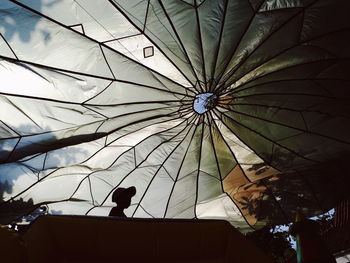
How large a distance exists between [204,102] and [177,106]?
0.68m

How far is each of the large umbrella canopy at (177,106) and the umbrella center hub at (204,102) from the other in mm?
41

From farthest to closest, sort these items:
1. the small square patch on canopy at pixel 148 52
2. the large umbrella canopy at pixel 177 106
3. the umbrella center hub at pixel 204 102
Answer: the umbrella center hub at pixel 204 102 → the small square patch on canopy at pixel 148 52 → the large umbrella canopy at pixel 177 106

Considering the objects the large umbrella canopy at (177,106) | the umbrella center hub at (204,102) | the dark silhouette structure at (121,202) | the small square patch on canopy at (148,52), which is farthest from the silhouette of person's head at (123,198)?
the umbrella center hub at (204,102)

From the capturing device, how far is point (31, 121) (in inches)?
265

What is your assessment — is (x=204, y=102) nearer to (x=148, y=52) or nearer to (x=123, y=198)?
(x=148, y=52)

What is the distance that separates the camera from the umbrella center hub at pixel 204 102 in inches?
294

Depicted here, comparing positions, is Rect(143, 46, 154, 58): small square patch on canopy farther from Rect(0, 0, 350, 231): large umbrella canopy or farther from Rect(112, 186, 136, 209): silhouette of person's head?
Rect(112, 186, 136, 209): silhouette of person's head

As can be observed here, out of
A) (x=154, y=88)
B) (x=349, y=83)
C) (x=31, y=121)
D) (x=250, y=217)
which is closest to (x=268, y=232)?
(x=250, y=217)

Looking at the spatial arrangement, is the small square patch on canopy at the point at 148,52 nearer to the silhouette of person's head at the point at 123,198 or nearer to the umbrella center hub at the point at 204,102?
the umbrella center hub at the point at 204,102

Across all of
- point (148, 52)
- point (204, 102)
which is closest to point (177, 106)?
point (204, 102)

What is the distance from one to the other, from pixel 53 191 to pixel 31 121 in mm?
2470

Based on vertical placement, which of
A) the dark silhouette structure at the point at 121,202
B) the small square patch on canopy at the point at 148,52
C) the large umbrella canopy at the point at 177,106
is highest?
the small square patch on canopy at the point at 148,52

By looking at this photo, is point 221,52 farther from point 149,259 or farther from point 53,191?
point 53,191

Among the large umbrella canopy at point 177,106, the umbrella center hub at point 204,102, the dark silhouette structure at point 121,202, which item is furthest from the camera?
the umbrella center hub at point 204,102
